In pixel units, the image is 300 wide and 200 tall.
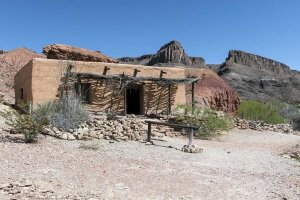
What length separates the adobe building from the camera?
679 inches

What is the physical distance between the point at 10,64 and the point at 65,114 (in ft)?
83.7

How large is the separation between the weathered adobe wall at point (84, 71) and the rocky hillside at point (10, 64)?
915cm

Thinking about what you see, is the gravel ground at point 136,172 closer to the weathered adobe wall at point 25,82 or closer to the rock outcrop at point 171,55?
the weathered adobe wall at point 25,82

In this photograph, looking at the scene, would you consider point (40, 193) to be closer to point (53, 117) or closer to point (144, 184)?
point (144, 184)

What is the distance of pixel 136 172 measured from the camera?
8023mm

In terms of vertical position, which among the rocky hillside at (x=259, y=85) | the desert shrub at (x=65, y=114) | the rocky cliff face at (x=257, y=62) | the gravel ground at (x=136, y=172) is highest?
the rocky cliff face at (x=257, y=62)

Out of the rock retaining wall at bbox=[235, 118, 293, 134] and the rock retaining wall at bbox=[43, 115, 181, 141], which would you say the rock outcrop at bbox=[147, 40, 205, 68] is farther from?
the rock retaining wall at bbox=[43, 115, 181, 141]

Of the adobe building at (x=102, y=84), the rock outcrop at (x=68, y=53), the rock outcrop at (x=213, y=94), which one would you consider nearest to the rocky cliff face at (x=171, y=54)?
the rock outcrop at (x=213, y=94)

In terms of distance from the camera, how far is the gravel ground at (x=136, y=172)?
6.63 meters

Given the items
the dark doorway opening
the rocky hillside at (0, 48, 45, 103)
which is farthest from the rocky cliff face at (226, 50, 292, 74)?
the dark doorway opening

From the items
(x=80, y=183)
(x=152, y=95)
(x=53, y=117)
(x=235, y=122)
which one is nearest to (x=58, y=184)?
(x=80, y=183)

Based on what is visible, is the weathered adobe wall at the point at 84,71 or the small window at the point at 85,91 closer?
the weathered adobe wall at the point at 84,71

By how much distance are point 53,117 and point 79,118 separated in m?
1.02

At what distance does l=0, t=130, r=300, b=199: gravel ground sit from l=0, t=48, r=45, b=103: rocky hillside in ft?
62.6
